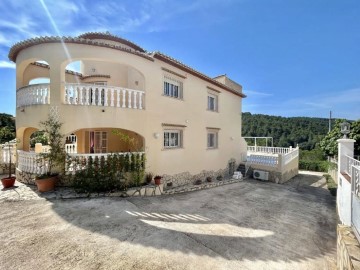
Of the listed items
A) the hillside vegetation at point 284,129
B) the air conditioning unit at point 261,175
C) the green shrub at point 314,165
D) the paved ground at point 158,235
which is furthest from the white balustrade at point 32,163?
the hillside vegetation at point 284,129

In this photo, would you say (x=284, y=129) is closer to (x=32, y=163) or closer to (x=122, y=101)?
(x=122, y=101)

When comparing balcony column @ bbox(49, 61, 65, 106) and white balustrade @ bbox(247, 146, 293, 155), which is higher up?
balcony column @ bbox(49, 61, 65, 106)

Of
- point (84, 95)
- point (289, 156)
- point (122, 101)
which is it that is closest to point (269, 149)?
point (289, 156)

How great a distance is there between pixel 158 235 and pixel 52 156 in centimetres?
610

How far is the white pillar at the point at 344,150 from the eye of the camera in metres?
7.64

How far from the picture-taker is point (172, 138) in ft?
42.5

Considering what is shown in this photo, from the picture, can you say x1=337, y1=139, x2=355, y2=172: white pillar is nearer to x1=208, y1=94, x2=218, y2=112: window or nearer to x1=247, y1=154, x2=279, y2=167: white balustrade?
x1=247, y1=154, x2=279, y2=167: white balustrade

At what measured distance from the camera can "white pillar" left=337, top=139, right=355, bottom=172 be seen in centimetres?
764

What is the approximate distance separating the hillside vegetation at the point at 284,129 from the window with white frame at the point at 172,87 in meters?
38.4

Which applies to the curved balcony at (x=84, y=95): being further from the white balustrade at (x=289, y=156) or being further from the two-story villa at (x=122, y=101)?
the white balustrade at (x=289, y=156)

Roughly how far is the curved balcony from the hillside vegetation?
4249cm

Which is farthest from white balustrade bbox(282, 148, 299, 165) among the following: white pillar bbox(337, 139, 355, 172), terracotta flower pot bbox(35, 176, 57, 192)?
terracotta flower pot bbox(35, 176, 57, 192)

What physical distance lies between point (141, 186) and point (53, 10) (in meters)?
8.77

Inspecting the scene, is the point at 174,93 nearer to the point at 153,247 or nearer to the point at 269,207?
the point at 269,207
